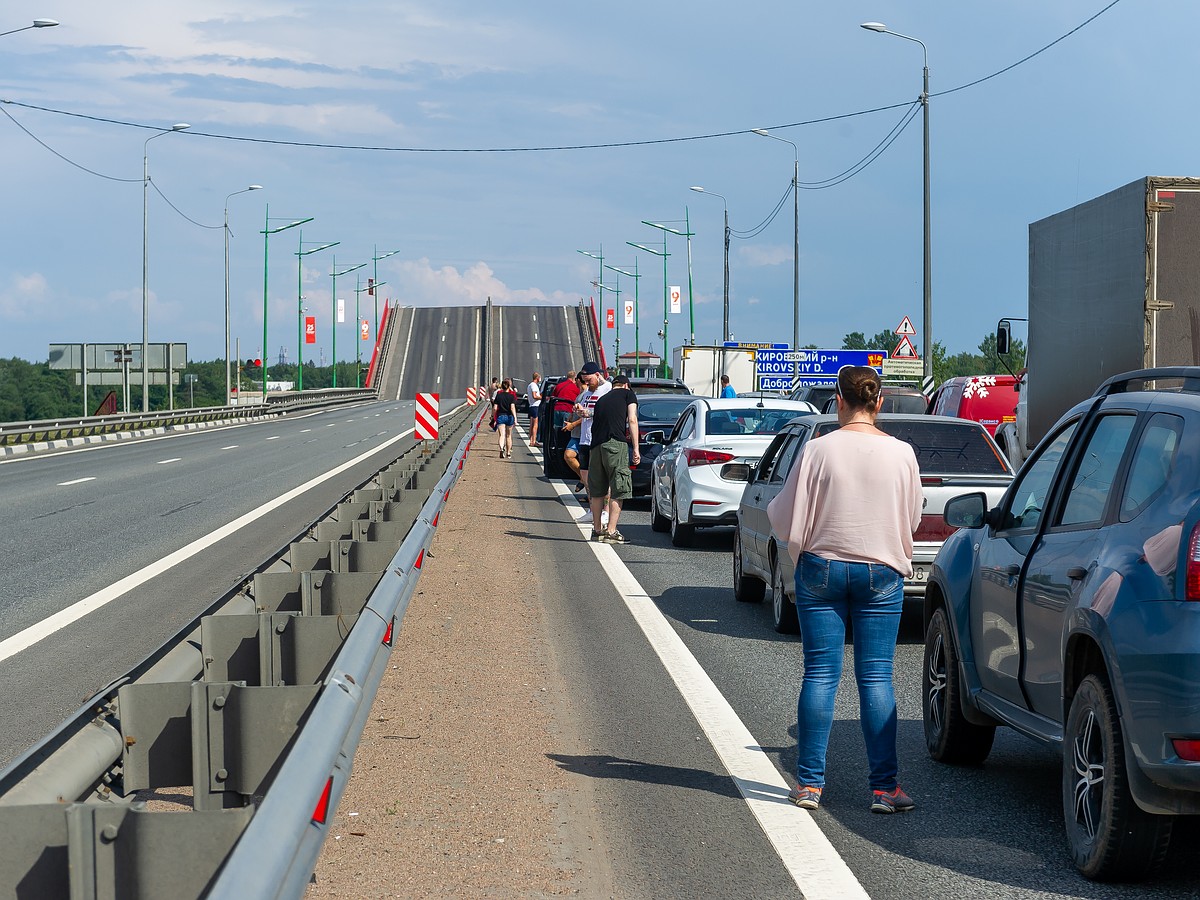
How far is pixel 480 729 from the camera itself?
7.23 m

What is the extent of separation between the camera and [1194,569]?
4.43 m

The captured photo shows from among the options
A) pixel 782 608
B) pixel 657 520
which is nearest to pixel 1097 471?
pixel 782 608

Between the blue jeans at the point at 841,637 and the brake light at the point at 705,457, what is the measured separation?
31.8ft

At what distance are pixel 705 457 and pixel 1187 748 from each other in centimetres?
1149

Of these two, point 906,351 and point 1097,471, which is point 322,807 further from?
point 906,351

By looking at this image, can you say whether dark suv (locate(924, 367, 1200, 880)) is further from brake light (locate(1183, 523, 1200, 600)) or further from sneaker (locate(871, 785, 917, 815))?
sneaker (locate(871, 785, 917, 815))

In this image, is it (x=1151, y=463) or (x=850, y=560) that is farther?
(x=850, y=560)

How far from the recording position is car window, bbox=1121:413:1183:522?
4855 mm

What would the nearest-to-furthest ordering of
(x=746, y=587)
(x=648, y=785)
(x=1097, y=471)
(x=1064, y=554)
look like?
(x=1064, y=554) → (x=1097, y=471) → (x=648, y=785) → (x=746, y=587)

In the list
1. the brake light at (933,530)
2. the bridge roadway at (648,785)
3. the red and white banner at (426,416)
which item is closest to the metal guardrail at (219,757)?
the bridge roadway at (648,785)

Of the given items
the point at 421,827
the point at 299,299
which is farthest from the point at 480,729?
the point at 299,299

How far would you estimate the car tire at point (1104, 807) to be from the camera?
4719mm

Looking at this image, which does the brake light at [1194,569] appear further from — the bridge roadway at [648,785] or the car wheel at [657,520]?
the car wheel at [657,520]

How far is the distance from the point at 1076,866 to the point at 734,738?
226cm
